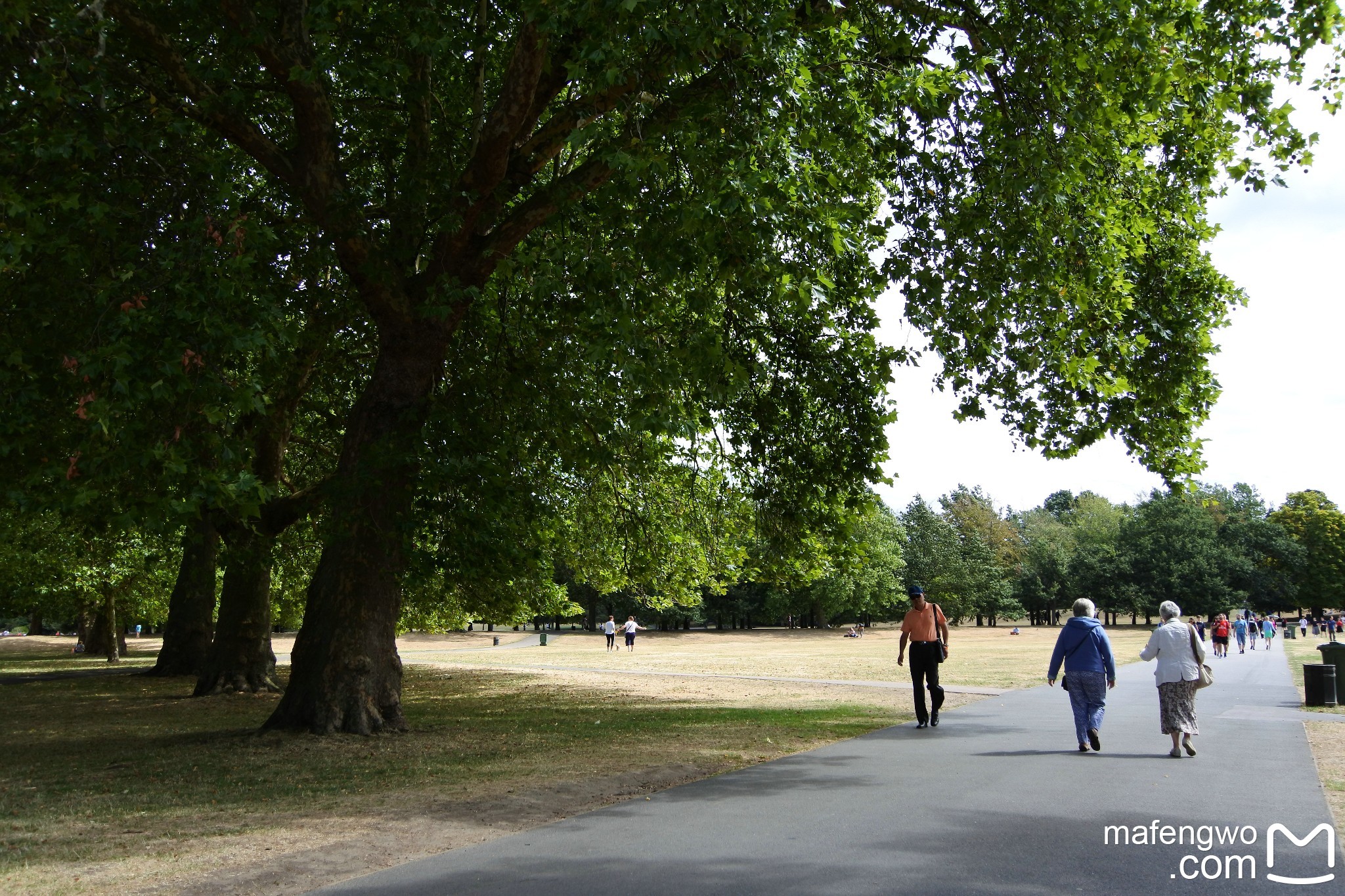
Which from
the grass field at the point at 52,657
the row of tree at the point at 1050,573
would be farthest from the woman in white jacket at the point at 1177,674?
the row of tree at the point at 1050,573

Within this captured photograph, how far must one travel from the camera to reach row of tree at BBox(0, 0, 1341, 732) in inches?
353

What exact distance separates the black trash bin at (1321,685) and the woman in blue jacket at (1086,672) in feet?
24.7

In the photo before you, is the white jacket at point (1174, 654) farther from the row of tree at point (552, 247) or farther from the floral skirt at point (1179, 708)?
the row of tree at point (552, 247)

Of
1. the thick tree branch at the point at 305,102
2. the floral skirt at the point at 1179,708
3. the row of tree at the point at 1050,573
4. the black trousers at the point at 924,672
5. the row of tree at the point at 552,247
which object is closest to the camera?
the row of tree at the point at 552,247

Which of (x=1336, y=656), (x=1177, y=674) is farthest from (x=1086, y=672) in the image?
(x=1336, y=656)

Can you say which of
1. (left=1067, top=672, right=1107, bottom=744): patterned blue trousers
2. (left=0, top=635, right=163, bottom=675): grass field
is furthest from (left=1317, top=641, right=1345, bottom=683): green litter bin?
(left=0, top=635, right=163, bottom=675): grass field

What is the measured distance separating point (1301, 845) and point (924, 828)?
2.30 metres

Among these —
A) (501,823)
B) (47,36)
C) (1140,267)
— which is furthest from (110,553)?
(1140,267)

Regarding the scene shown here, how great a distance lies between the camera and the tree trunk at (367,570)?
11703 mm

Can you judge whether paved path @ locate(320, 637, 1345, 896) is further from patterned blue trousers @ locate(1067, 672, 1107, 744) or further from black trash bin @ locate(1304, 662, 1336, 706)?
black trash bin @ locate(1304, 662, 1336, 706)

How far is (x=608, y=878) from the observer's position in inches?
221

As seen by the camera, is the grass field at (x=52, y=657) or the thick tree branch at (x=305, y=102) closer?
the thick tree branch at (x=305, y=102)

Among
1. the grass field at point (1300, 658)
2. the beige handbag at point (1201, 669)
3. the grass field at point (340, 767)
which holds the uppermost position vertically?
the beige handbag at point (1201, 669)

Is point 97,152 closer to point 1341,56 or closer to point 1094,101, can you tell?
point 1094,101
